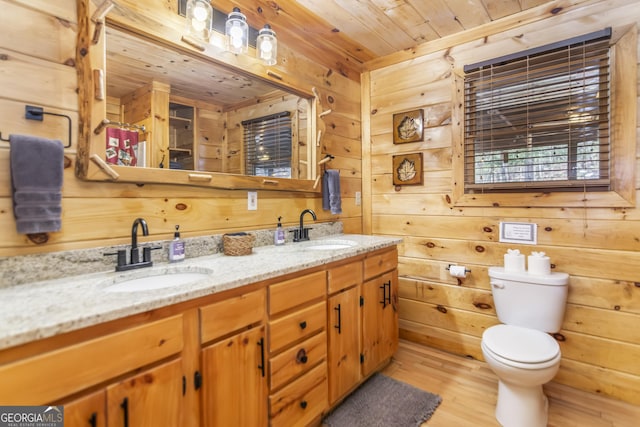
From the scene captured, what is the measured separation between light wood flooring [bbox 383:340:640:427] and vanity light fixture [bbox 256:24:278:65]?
214 cm

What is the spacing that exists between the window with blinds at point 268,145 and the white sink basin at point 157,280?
0.71m

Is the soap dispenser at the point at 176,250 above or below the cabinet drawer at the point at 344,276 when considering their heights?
above

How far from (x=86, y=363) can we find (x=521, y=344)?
183 centimetres

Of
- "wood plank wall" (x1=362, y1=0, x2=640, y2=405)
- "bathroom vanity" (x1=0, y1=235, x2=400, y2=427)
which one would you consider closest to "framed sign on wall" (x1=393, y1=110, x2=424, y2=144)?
"wood plank wall" (x1=362, y1=0, x2=640, y2=405)

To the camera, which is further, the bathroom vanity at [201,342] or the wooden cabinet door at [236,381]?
the wooden cabinet door at [236,381]

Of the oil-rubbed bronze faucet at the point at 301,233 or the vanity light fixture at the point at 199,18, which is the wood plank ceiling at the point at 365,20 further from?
the oil-rubbed bronze faucet at the point at 301,233

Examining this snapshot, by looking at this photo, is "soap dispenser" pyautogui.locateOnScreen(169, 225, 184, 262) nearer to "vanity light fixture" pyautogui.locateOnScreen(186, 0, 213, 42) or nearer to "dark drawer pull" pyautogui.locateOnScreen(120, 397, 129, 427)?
"dark drawer pull" pyautogui.locateOnScreen(120, 397, 129, 427)

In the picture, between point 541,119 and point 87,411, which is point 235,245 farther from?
point 541,119

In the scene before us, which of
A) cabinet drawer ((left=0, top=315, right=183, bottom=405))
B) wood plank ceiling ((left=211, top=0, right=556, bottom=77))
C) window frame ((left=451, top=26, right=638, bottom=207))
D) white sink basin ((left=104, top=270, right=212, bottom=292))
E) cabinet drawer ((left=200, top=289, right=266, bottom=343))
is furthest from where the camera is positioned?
wood plank ceiling ((left=211, top=0, right=556, bottom=77))

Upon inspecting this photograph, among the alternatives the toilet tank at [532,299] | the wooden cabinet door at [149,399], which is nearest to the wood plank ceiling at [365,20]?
the toilet tank at [532,299]

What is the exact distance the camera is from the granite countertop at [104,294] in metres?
0.76

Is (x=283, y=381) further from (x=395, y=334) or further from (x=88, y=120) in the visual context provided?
(x=88, y=120)

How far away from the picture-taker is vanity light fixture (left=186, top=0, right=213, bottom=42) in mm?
1529

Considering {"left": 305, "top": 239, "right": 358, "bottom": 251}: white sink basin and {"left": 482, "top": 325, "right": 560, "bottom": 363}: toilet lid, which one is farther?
{"left": 305, "top": 239, "right": 358, "bottom": 251}: white sink basin
